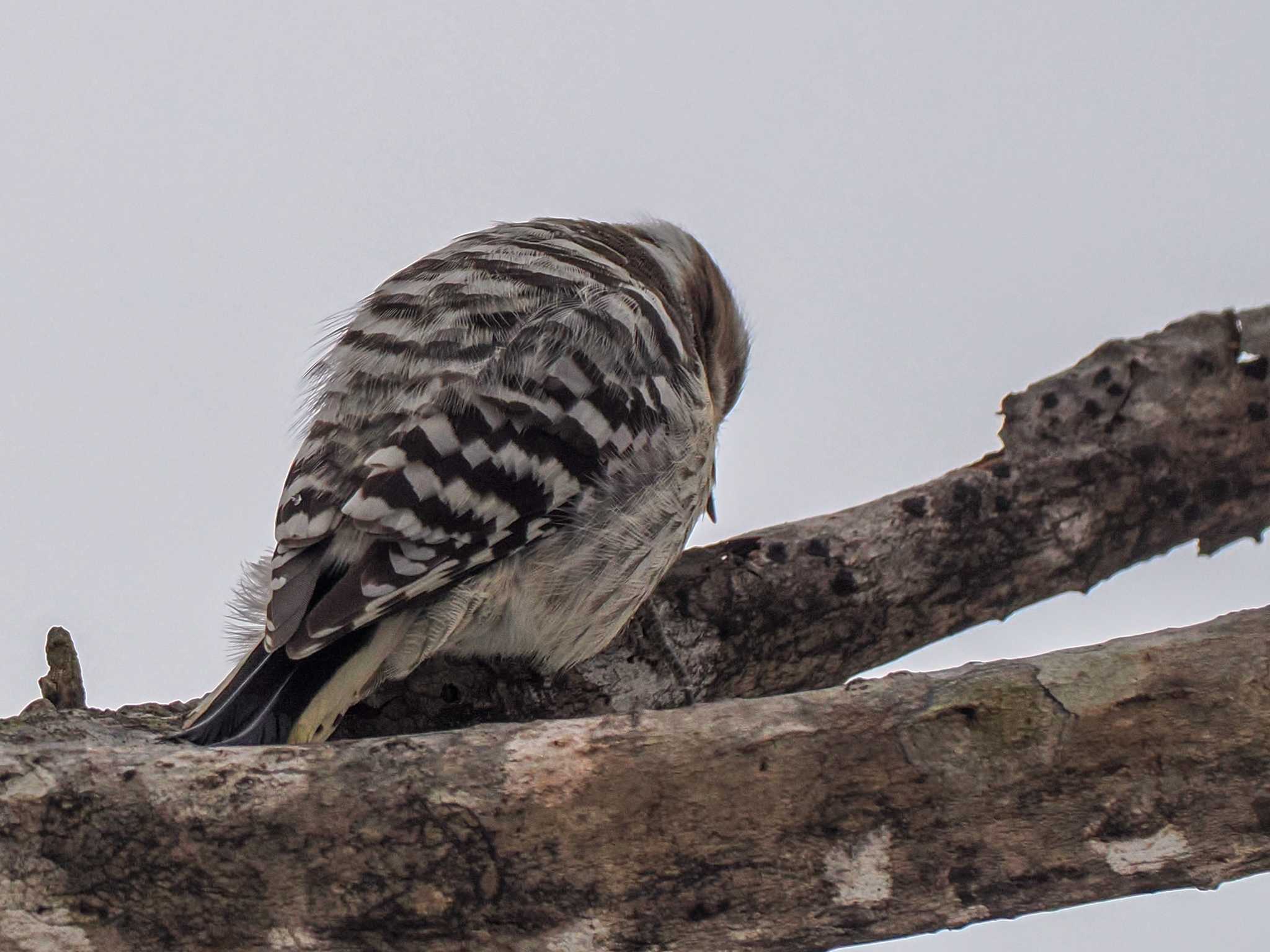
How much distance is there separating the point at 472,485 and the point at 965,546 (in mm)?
1283

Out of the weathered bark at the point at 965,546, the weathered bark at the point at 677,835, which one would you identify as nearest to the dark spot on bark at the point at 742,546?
the weathered bark at the point at 965,546

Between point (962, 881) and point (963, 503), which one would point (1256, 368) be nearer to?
point (963, 503)

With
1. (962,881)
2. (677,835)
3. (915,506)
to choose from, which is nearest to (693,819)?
(677,835)

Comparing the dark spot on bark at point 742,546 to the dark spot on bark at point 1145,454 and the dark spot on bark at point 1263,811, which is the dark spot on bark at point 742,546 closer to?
the dark spot on bark at point 1145,454

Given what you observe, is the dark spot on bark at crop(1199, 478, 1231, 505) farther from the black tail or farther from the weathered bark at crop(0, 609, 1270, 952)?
A: the black tail

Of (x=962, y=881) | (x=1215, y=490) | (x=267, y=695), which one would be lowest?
(x=962, y=881)

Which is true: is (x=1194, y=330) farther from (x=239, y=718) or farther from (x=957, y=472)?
(x=239, y=718)

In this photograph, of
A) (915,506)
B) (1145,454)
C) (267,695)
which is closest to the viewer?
(267,695)

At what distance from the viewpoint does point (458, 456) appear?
2607mm

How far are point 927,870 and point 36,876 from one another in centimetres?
122

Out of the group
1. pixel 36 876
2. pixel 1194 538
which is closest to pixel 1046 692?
pixel 36 876

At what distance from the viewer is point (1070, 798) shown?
6.19 feet

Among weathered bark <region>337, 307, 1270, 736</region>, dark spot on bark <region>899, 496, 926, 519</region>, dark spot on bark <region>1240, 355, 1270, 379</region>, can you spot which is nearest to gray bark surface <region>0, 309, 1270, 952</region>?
weathered bark <region>337, 307, 1270, 736</region>

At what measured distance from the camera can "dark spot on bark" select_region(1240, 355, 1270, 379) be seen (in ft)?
11.4
